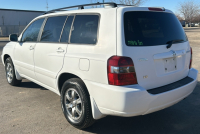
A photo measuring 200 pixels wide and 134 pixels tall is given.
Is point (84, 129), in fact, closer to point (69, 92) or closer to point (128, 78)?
point (69, 92)

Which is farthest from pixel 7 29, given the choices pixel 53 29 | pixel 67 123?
pixel 67 123

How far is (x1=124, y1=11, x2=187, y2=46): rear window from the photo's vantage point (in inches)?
111

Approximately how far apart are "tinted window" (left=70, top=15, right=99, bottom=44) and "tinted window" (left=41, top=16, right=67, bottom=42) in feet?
1.43

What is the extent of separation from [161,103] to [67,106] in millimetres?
1530

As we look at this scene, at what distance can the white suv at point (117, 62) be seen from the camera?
2693 millimetres

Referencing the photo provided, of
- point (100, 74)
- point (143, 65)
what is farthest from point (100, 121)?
point (143, 65)

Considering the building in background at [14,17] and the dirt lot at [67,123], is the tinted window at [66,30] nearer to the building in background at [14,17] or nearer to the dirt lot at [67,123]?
the dirt lot at [67,123]

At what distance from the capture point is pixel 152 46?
2.89 meters

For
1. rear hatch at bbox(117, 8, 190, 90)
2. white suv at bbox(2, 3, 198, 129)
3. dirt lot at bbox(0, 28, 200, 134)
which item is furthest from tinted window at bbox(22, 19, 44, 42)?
rear hatch at bbox(117, 8, 190, 90)

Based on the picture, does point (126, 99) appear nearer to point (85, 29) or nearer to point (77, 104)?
point (77, 104)

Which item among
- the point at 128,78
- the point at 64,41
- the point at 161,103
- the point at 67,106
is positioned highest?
the point at 64,41

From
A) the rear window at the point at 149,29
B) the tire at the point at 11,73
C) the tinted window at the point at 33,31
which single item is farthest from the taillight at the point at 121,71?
the tire at the point at 11,73

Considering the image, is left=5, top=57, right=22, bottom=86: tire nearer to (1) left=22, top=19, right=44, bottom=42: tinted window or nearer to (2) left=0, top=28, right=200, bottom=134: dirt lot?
(2) left=0, top=28, right=200, bottom=134: dirt lot

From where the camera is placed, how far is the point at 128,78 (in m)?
2.69
